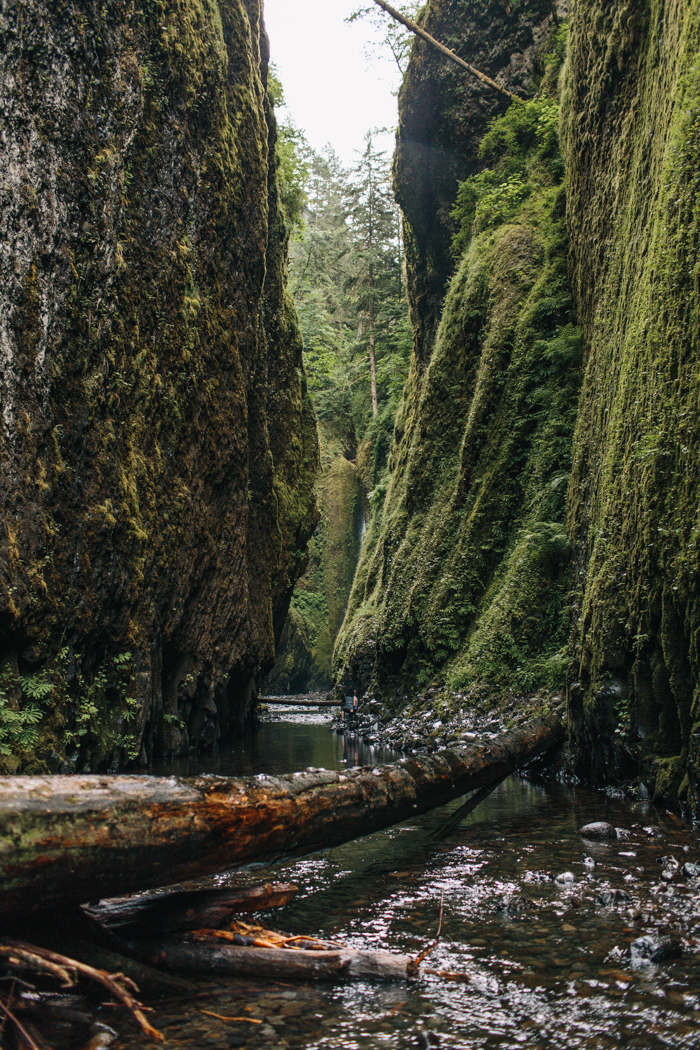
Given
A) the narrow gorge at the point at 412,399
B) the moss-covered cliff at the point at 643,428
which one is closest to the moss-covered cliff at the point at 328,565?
the narrow gorge at the point at 412,399

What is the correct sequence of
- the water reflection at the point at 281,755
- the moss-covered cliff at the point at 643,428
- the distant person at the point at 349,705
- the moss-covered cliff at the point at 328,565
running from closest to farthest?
the moss-covered cliff at the point at 643,428, the water reflection at the point at 281,755, the distant person at the point at 349,705, the moss-covered cliff at the point at 328,565

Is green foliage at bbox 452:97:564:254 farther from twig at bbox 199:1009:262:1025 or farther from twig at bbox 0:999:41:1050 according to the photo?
twig at bbox 0:999:41:1050

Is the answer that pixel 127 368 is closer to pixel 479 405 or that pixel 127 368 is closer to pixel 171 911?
pixel 171 911

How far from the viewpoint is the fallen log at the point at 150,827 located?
2.77 m

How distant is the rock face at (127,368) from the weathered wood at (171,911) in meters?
3.55

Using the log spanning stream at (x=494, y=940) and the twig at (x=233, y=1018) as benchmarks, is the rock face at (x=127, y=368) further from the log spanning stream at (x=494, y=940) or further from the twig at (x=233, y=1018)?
the twig at (x=233, y=1018)

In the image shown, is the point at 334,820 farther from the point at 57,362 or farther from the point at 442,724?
the point at 442,724

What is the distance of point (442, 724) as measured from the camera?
40.0 feet

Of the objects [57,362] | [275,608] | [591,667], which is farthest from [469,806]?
[275,608]

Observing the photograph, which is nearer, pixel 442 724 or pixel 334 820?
pixel 334 820

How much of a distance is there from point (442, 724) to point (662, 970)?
898cm

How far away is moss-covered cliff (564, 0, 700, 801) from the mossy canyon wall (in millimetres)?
36

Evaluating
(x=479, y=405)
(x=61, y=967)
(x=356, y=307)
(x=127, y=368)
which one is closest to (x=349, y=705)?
(x=479, y=405)

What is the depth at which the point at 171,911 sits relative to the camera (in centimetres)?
347
